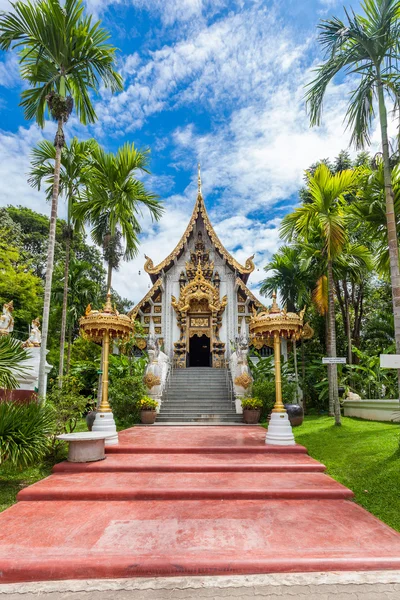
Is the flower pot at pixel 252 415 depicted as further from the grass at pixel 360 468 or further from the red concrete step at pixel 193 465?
the red concrete step at pixel 193 465

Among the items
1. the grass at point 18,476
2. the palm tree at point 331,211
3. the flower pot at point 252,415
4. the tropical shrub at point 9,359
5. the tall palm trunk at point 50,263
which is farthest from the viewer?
the flower pot at point 252,415

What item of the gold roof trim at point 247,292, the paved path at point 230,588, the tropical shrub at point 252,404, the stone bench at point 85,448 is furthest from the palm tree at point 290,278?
the paved path at point 230,588

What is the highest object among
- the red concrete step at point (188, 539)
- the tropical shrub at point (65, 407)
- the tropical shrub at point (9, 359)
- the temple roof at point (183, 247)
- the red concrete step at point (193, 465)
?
the temple roof at point (183, 247)

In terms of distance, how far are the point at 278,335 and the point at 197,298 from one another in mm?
8568

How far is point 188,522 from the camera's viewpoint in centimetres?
386

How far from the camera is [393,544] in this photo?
340 cm

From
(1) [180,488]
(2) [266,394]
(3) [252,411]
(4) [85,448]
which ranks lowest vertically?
(1) [180,488]

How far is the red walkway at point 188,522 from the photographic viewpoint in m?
3.05

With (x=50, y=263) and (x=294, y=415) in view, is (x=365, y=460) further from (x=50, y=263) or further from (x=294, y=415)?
(x=50, y=263)

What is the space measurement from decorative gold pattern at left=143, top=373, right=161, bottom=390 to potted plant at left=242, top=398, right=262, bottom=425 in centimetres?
274

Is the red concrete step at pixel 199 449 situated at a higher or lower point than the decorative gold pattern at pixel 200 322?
lower

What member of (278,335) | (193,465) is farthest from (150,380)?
(193,465)

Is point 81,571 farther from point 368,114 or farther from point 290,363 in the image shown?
point 290,363

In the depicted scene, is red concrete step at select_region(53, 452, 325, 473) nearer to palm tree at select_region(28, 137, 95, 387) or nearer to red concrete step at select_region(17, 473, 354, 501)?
red concrete step at select_region(17, 473, 354, 501)
